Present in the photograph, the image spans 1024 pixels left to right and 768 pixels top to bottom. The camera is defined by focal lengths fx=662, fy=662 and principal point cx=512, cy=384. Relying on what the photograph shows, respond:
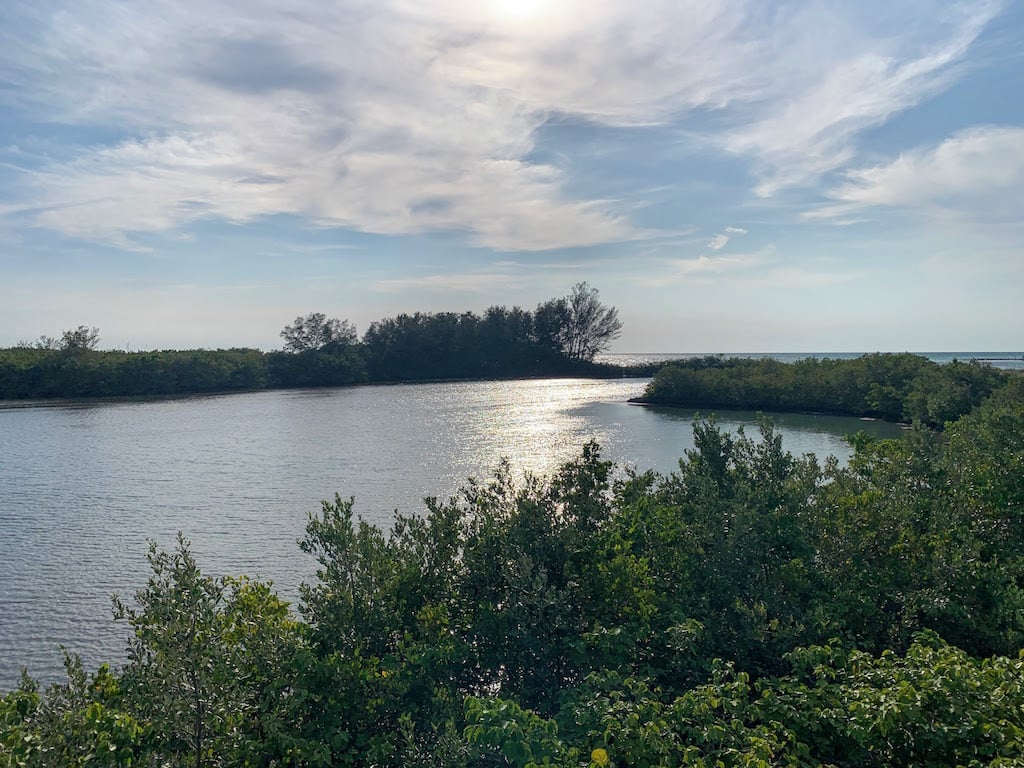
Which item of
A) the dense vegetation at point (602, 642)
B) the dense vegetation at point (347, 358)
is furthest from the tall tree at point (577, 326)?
the dense vegetation at point (602, 642)

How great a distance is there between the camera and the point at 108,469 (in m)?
41.5

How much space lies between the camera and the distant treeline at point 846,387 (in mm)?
56938

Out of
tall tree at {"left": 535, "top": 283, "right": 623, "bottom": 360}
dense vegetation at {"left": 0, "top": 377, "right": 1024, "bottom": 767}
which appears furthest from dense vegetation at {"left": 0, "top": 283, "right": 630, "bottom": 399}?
dense vegetation at {"left": 0, "top": 377, "right": 1024, "bottom": 767}

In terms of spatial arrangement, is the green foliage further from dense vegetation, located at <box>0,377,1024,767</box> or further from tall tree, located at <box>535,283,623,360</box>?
tall tree, located at <box>535,283,623,360</box>

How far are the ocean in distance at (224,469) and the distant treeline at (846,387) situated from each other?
4275 mm

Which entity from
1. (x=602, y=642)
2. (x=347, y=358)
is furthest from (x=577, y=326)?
(x=602, y=642)

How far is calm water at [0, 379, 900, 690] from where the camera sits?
2177 centimetres

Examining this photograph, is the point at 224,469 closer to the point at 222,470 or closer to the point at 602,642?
the point at 222,470

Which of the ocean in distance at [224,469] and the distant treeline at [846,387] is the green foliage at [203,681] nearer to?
the ocean in distance at [224,469]

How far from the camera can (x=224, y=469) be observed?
4191 centimetres

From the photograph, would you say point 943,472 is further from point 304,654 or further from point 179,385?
point 179,385

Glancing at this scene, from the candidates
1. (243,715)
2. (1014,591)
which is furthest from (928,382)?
(243,715)

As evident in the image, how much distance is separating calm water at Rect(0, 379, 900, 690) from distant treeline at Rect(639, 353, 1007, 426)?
4.14 meters

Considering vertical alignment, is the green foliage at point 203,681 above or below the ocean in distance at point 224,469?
above
